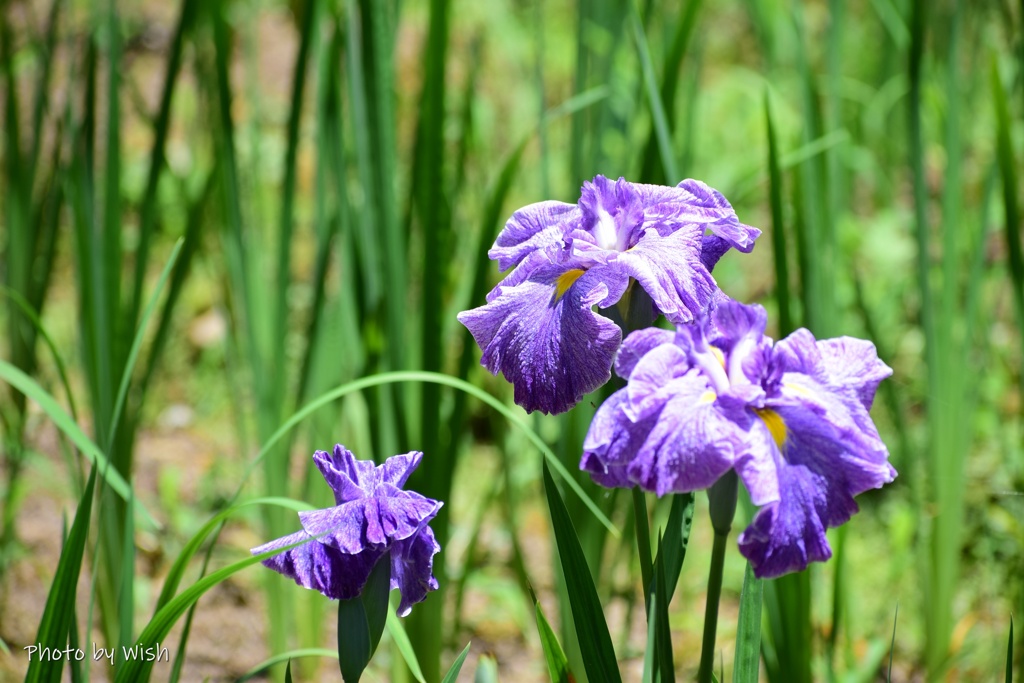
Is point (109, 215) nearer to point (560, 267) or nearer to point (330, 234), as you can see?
point (330, 234)

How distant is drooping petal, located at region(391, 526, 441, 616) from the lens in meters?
0.59

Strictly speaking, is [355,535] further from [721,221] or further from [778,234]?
[778,234]

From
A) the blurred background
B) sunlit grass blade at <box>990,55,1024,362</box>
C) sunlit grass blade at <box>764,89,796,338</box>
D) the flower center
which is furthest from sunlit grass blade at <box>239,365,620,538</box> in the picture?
sunlit grass blade at <box>990,55,1024,362</box>

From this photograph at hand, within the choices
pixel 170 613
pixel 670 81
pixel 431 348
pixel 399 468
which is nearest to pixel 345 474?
pixel 399 468

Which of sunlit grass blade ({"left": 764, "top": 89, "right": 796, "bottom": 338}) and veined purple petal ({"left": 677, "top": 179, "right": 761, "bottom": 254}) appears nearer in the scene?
veined purple petal ({"left": 677, "top": 179, "right": 761, "bottom": 254})

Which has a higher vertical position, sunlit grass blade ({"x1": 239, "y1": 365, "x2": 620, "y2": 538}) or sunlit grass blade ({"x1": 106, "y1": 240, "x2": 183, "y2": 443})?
sunlit grass blade ({"x1": 106, "y1": 240, "x2": 183, "y2": 443})

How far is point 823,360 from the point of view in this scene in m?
0.50

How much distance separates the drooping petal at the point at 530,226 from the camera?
57 centimetres

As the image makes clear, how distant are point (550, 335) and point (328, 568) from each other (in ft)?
0.64

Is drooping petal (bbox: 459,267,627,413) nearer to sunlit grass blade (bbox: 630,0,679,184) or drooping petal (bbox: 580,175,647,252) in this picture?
drooping petal (bbox: 580,175,647,252)

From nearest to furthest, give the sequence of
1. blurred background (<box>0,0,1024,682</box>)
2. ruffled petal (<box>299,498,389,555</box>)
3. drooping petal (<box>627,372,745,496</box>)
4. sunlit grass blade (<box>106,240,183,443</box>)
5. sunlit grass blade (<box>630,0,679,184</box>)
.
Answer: drooping petal (<box>627,372,745,496</box>)
ruffled petal (<box>299,498,389,555</box>)
sunlit grass blade (<box>106,240,183,443</box>)
sunlit grass blade (<box>630,0,679,184</box>)
blurred background (<box>0,0,1024,682</box>)

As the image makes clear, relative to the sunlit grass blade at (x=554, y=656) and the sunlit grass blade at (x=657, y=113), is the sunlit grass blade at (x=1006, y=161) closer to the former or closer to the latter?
the sunlit grass blade at (x=657, y=113)

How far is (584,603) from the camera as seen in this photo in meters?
0.57

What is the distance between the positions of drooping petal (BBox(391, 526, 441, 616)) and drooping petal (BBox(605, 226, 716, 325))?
0.21m
